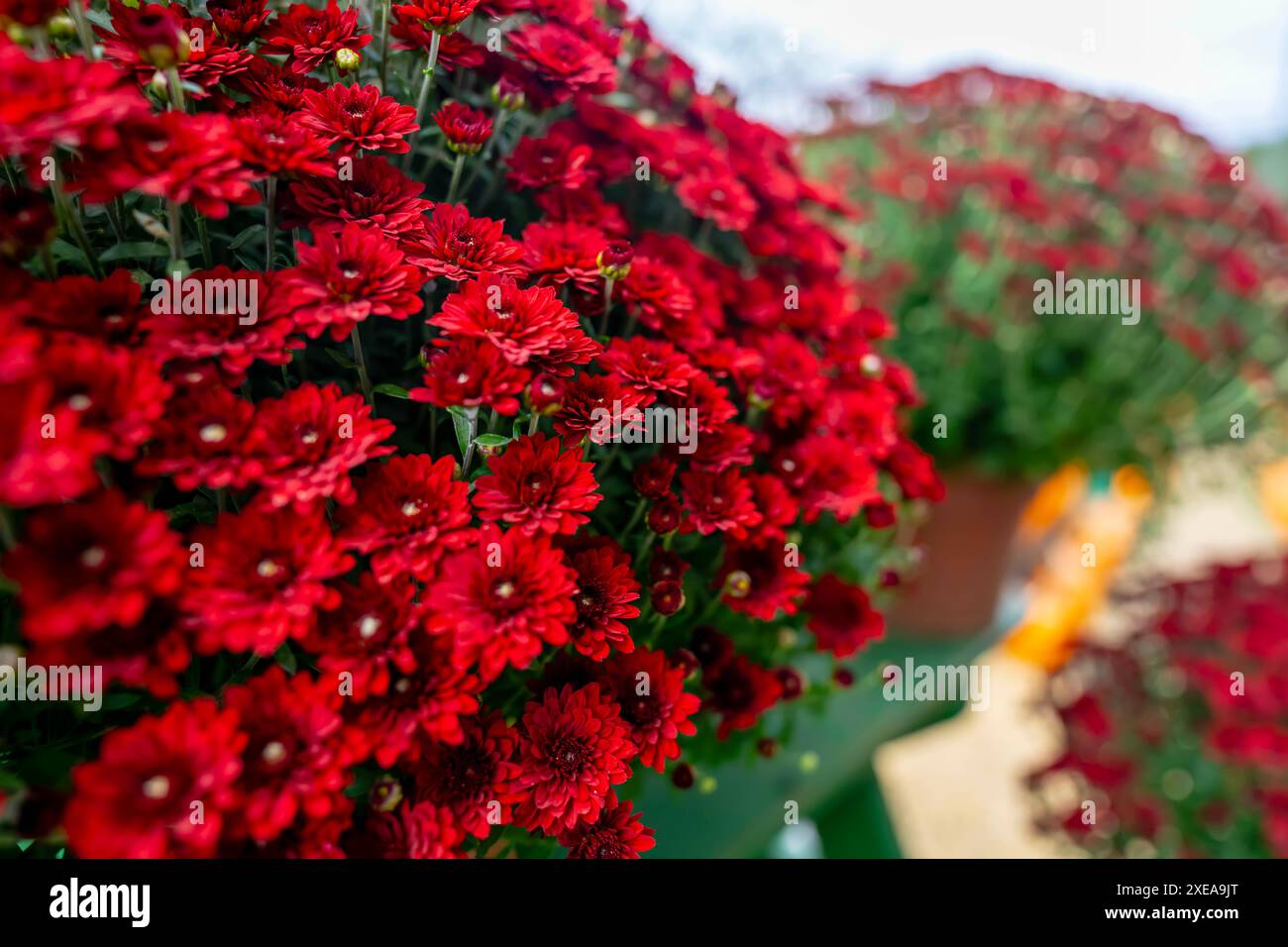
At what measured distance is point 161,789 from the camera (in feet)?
0.77

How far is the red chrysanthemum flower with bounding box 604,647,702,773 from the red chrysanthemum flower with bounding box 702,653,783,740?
0.07 m

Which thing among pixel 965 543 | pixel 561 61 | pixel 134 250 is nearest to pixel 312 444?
pixel 134 250

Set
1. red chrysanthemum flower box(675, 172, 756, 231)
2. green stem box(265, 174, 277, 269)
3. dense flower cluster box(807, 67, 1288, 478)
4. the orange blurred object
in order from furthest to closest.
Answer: the orange blurred object, dense flower cluster box(807, 67, 1288, 478), red chrysanthemum flower box(675, 172, 756, 231), green stem box(265, 174, 277, 269)

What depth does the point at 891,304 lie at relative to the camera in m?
0.92

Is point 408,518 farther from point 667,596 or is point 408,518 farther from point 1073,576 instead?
point 1073,576

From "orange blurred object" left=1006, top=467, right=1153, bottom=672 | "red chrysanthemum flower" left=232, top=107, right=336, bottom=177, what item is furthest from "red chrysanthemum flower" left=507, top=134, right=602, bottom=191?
"orange blurred object" left=1006, top=467, right=1153, bottom=672

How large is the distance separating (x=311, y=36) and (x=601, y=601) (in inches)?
10.4

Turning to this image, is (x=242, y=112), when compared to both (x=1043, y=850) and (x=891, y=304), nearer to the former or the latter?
(x=891, y=304)

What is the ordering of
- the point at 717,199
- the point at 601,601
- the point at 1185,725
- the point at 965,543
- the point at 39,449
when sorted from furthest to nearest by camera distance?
the point at 1185,725, the point at 965,543, the point at 717,199, the point at 601,601, the point at 39,449

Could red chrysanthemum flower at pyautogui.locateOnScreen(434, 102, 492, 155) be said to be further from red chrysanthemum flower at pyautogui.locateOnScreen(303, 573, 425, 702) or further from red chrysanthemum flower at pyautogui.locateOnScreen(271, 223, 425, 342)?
red chrysanthemum flower at pyautogui.locateOnScreen(303, 573, 425, 702)

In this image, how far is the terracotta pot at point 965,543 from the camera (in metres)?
0.89

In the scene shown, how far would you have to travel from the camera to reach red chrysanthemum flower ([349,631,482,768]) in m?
0.27
